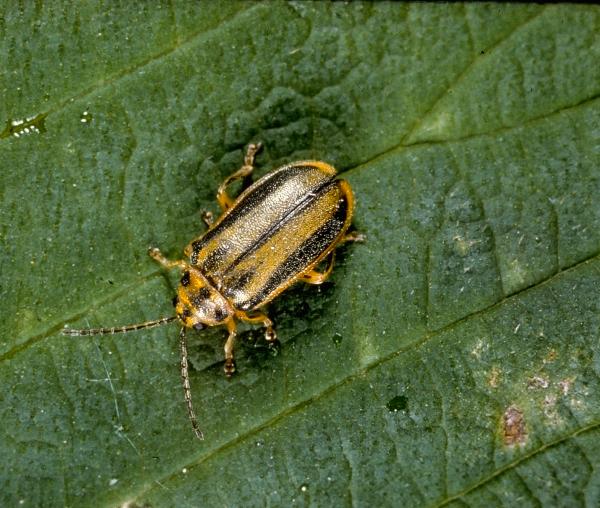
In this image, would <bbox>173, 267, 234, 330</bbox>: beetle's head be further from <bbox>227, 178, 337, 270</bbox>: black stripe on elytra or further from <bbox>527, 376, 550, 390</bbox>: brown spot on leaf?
<bbox>527, 376, 550, 390</bbox>: brown spot on leaf

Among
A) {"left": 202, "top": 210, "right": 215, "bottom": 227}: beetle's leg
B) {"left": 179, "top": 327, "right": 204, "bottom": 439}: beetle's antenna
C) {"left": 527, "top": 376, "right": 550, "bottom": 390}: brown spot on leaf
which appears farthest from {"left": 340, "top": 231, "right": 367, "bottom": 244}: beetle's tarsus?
{"left": 527, "top": 376, "right": 550, "bottom": 390}: brown spot on leaf

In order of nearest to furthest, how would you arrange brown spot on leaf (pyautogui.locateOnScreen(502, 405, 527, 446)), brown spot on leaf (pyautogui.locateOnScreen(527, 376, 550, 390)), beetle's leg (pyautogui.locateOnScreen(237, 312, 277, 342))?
brown spot on leaf (pyautogui.locateOnScreen(502, 405, 527, 446)) → brown spot on leaf (pyautogui.locateOnScreen(527, 376, 550, 390)) → beetle's leg (pyautogui.locateOnScreen(237, 312, 277, 342))

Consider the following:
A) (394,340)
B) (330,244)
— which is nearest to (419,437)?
(394,340)

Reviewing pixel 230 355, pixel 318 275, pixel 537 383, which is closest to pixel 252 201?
pixel 318 275

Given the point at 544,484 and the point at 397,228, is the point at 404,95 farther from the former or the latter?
the point at 544,484

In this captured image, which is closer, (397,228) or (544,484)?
(544,484)

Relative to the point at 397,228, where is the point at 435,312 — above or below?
below
